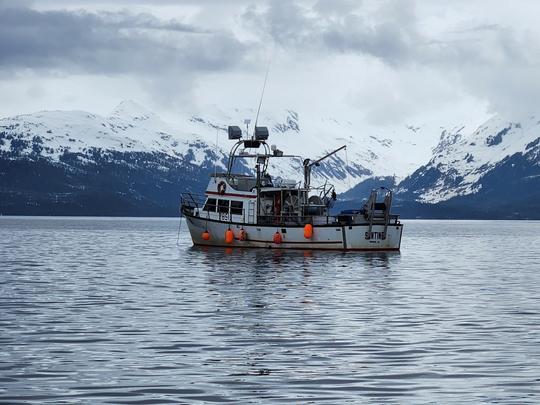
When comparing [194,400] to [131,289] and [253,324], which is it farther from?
[131,289]

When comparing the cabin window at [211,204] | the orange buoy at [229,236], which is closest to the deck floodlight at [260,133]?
the cabin window at [211,204]

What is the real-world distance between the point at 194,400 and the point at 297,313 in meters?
21.0

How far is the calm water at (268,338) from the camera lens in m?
30.0

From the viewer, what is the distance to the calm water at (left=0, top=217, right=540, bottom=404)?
30.0 m

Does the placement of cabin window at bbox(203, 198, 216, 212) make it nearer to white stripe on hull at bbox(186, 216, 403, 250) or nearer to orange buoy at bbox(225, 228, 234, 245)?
white stripe on hull at bbox(186, 216, 403, 250)

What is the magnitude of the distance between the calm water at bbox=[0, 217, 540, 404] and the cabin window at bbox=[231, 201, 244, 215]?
3361 cm

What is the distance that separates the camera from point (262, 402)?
92.9 feet

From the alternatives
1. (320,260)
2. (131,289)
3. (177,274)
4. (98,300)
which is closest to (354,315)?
(98,300)

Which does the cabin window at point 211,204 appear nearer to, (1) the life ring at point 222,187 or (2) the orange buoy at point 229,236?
(1) the life ring at point 222,187

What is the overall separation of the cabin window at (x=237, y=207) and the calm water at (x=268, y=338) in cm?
3361

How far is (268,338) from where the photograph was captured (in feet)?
132

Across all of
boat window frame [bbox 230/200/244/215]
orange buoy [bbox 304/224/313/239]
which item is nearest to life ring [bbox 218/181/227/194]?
boat window frame [bbox 230/200/244/215]

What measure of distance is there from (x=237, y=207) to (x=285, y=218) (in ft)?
16.2

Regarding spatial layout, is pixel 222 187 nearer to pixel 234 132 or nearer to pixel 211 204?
pixel 211 204
